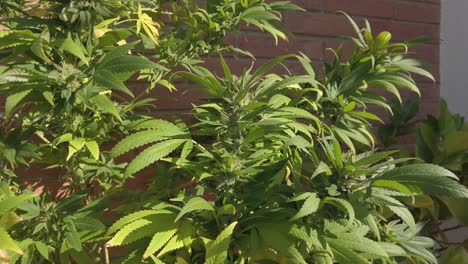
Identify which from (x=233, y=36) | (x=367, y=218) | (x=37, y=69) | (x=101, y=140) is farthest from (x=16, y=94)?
(x=233, y=36)

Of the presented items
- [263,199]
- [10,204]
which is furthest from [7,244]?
[263,199]

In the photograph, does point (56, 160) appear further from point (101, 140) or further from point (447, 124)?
point (447, 124)

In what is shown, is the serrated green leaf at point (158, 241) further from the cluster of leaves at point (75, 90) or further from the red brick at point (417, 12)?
the red brick at point (417, 12)

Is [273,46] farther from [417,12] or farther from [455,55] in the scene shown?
[455,55]

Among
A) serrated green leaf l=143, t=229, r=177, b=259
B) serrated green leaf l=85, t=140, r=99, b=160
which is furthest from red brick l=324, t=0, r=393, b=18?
serrated green leaf l=143, t=229, r=177, b=259

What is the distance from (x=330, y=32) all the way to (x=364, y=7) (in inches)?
10.2

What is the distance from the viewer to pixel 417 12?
2.95 meters

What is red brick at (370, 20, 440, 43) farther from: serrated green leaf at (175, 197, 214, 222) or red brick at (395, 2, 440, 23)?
serrated green leaf at (175, 197, 214, 222)

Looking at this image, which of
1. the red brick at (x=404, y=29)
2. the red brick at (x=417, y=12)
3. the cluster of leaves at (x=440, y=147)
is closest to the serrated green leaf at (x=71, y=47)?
the cluster of leaves at (x=440, y=147)

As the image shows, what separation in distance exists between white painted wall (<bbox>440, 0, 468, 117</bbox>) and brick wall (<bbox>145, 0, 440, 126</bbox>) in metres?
0.04

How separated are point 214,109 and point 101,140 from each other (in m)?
0.34

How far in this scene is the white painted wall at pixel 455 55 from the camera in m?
2.98

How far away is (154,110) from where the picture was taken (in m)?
2.09

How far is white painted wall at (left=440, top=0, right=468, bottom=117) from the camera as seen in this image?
9.78 feet
